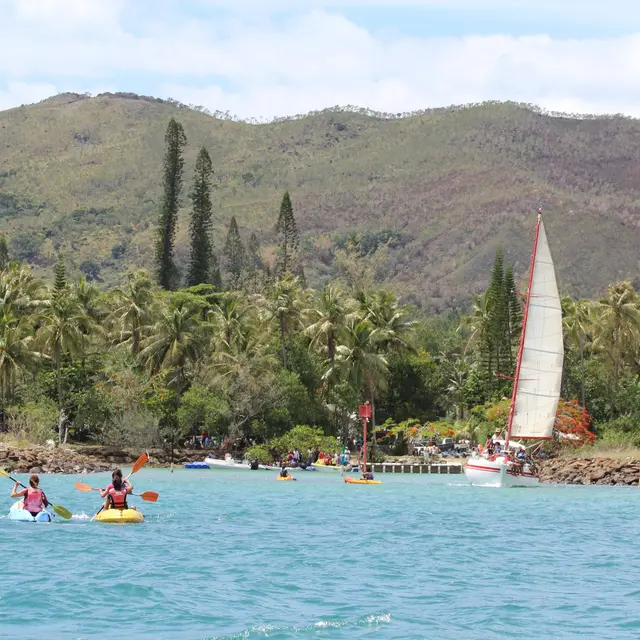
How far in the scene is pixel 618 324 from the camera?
250 feet

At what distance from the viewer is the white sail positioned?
2077 inches

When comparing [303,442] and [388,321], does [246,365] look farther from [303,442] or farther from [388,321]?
[388,321]

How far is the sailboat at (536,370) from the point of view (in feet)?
170

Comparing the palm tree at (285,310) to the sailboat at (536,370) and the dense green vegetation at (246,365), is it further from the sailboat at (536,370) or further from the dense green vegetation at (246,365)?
the sailboat at (536,370)

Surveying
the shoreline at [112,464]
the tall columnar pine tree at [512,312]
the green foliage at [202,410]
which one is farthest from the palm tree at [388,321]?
the shoreline at [112,464]

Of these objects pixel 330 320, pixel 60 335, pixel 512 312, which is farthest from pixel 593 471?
pixel 60 335

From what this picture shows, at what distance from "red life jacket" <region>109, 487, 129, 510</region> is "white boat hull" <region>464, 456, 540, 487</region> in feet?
81.8

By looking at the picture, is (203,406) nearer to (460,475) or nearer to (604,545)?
(460,475)

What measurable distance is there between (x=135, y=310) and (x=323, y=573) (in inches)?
2129

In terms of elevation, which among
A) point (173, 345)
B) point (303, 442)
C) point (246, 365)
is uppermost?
point (173, 345)

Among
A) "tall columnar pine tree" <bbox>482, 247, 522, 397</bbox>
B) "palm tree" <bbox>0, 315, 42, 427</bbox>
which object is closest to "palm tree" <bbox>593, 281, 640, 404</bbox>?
"tall columnar pine tree" <bbox>482, 247, 522, 397</bbox>

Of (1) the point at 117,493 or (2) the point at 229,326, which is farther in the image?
(2) the point at 229,326

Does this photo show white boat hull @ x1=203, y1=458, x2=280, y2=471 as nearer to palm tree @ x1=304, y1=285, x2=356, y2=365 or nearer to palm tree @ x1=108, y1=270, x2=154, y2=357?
palm tree @ x1=304, y1=285, x2=356, y2=365

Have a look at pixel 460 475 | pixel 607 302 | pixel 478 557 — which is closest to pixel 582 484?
pixel 460 475
